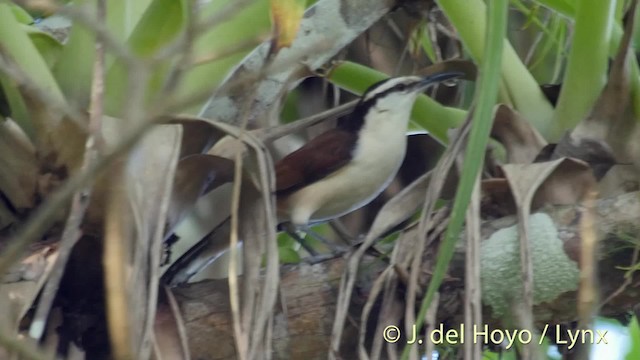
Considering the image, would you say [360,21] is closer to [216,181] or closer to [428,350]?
[216,181]

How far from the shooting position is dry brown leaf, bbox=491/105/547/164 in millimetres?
1623

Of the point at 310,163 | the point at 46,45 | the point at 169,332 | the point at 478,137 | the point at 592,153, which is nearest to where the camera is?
the point at 478,137

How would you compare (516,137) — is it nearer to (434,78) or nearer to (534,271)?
(534,271)

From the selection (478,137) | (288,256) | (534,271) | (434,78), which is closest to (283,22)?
(478,137)

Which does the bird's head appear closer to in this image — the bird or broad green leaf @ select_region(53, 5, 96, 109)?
the bird

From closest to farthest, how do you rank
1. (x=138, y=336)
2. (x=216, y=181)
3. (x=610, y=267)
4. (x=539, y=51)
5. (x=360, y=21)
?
1. (x=138, y=336)
2. (x=610, y=267)
3. (x=216, y=181)
4. (x=360, y=21)
5. (x=539, y=51)

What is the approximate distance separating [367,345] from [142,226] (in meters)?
0.37

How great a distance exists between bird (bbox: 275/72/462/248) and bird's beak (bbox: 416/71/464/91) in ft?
0.28

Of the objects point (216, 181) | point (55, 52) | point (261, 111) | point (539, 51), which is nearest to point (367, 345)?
point (216, 181)

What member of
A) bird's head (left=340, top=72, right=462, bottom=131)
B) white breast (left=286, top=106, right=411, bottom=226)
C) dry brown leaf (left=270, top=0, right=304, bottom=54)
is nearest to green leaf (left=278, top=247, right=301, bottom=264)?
white breast (left=286, top=106, right=411, bottom=226)

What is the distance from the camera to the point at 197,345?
4.75 ft

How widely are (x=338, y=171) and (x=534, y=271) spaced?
83 cm

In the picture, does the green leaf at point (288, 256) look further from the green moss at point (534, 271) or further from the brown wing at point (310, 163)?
the green moss at point (534, 271)

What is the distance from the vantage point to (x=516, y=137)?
1638 millimetres
